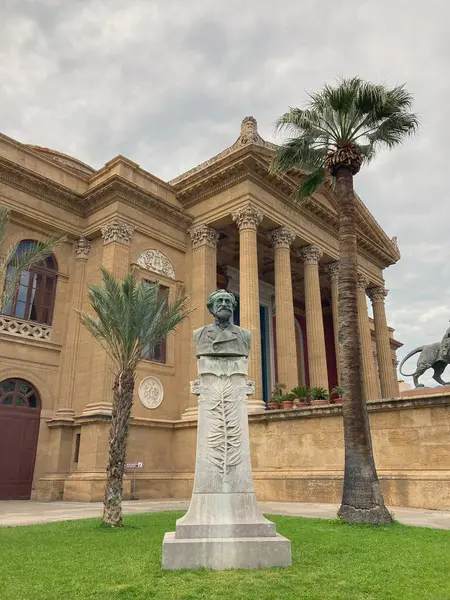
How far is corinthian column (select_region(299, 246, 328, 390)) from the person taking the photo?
77.3ft

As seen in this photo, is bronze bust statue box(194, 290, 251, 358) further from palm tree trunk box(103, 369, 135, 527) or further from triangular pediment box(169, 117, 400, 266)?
triangular pediment box(169, 117, 400, 266)

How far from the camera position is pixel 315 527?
9.48m

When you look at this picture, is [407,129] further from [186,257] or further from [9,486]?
[9,486]

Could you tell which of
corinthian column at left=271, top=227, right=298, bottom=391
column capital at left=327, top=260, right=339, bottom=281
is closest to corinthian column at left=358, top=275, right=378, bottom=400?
column capital at left=327, top=260, right=339, bottom=281

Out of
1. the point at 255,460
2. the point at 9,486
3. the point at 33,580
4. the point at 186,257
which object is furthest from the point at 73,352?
the point at 33,580

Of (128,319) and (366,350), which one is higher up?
(366,350)

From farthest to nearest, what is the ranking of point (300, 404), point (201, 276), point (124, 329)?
point (201, 276), point (300, 404), point (124, 329)

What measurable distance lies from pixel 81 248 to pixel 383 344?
61.2 ft

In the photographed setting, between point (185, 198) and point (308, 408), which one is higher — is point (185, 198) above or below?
above

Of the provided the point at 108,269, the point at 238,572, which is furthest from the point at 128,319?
the point at 108,269

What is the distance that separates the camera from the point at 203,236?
2389cm

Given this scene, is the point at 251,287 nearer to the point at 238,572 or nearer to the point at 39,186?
the point at 39,186

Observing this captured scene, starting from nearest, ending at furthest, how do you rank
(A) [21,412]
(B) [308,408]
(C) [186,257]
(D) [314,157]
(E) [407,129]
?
(E) [407,129], (D) [314,157], (B) [308,408], (A) [21,412], (C) [186,257]

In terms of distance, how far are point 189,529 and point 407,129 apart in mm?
11543
